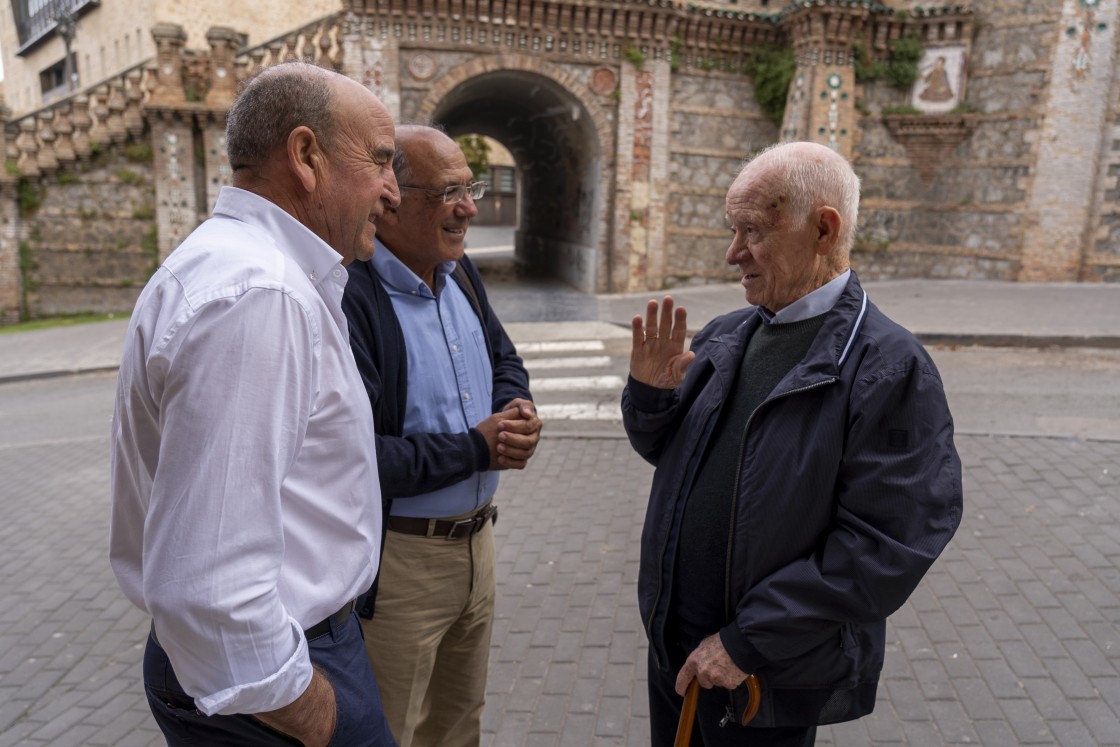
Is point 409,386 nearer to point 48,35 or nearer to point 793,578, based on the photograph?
point 793,578

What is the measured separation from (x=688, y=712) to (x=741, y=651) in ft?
0.97

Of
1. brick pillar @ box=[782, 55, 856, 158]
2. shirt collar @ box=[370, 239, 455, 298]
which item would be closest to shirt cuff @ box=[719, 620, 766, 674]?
shirt collar @ box=[370, 239, 455, 298]

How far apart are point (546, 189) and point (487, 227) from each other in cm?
2182

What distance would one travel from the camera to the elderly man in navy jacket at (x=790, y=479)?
6.41ft

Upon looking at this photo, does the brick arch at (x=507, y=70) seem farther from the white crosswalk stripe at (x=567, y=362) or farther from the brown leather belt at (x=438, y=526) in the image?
the brown leather belt at (x=438, y=526)

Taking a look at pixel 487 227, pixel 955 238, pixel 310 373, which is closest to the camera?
pixel 310 373

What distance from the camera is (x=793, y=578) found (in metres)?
2.00

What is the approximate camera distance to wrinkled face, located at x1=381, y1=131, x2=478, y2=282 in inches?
103

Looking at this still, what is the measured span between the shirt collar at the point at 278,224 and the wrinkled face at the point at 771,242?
1128 millimetres

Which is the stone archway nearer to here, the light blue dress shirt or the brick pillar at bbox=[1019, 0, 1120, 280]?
the brick pillar at bbox=[1019, 0, 1120, 280]

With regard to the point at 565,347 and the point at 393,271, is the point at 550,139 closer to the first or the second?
the point at 565,347

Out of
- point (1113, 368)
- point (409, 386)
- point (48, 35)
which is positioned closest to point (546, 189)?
point (1113, 368)

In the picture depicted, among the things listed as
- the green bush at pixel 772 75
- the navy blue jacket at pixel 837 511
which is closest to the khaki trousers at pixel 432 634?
A: the navy blue jacket at pixel 837 511

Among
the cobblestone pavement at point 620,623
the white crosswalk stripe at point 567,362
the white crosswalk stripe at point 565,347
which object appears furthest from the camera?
the white crosswalk stripe at point 565,347
